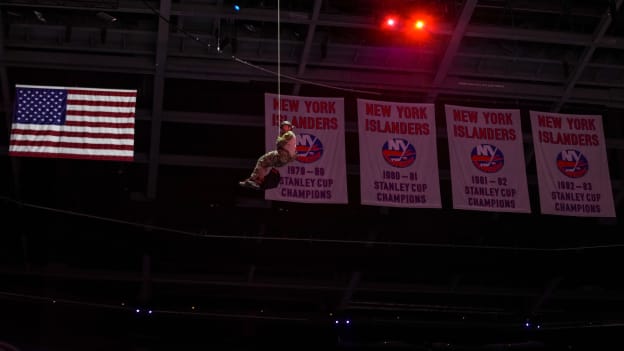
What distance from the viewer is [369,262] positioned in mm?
13711

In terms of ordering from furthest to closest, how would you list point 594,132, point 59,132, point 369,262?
point 369,262 < point 594,132 < point 59,132

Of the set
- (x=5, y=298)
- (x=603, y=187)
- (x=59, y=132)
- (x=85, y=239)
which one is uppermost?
(x=59, y=132)

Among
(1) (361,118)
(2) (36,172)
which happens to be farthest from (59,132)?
(1) (361,118)

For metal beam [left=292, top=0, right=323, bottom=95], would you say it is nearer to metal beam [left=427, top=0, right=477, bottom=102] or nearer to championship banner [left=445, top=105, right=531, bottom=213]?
metal beam [left=427, top=0, right=477, bottom=102]

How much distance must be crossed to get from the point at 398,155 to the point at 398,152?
7cm

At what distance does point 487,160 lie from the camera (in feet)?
40.1

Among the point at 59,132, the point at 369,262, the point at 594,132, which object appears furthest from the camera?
the point at 369,262

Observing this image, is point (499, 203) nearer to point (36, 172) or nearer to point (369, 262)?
point (369, 262)

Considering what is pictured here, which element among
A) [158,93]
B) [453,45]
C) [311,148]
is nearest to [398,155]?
[311,148]

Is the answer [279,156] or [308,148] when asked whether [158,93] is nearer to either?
[308,148]

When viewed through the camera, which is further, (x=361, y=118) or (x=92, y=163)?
(x=92, y=163)

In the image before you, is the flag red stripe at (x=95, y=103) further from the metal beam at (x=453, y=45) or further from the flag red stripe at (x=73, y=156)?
the metal beam at (x=453, y=45)

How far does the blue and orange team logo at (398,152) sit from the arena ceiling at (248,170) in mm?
1616

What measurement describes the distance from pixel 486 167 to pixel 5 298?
9766 mm
